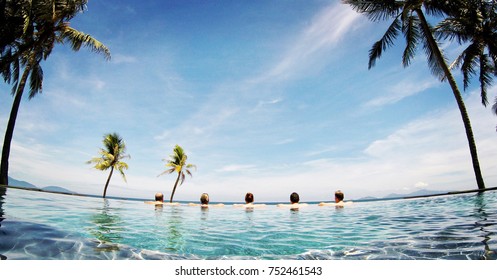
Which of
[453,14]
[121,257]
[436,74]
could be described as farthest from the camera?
[436,74]

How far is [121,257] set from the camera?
10.0 feet

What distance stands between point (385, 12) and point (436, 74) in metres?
4.70

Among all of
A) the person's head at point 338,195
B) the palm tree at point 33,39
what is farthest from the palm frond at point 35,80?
the person's head at point 338,195

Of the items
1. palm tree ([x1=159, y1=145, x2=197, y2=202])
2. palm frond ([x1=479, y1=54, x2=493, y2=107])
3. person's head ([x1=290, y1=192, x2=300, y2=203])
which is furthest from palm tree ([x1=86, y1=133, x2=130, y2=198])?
palm frond ([x1=479, y1=54, x2=493, y2=107])

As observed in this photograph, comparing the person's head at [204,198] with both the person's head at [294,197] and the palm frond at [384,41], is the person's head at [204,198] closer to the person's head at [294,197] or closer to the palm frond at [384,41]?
the person's head at [294,197]

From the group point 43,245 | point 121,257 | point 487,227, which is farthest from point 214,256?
point 487,227

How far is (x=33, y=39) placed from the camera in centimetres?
1472

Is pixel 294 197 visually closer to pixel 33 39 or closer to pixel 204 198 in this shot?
pixel 204 198

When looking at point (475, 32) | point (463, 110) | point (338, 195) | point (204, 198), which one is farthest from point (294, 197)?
point (475, 32)

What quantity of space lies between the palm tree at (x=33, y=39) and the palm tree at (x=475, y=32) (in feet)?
70.2

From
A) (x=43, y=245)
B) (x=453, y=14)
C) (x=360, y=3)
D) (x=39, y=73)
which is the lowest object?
(x=43, y=245)

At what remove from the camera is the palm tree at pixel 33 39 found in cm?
1283
